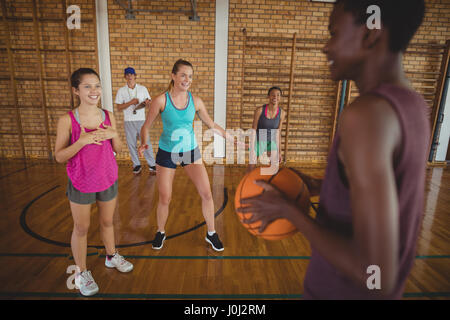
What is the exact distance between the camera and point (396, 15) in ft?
1.92

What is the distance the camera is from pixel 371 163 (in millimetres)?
504

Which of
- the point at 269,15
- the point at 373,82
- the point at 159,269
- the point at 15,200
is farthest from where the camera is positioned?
the point at 269,15

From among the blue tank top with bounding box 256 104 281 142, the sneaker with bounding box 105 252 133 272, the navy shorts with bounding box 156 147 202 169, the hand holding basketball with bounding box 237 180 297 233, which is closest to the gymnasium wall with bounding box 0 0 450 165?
the blue tank top with bounding box 256 104 281 142

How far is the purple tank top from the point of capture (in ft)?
1.78

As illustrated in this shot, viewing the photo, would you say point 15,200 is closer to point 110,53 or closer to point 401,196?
point 110,53

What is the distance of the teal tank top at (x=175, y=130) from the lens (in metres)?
2.65

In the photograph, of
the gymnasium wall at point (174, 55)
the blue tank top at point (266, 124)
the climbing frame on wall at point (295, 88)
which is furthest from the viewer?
the climbing frame on wall at point (295, 88)

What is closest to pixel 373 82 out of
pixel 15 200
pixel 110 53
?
pixel 15 200

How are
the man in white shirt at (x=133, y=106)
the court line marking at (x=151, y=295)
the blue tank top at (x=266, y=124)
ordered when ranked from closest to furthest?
the court line marking at (x=151, y=295)
the blue tank top at (x=266, y=124)
the man in white shirt at (x=133, y=106)

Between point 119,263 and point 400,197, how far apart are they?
256 centimetres

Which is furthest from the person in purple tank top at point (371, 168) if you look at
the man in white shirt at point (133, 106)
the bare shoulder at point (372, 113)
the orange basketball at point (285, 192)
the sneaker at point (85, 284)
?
the man in white shirt at point (133, 106)

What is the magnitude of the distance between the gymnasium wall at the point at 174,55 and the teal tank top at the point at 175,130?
387 cm

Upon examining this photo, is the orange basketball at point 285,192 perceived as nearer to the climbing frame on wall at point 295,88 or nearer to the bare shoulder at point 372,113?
the bare shoulder at point 372,113

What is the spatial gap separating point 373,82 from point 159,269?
8.20 feet
